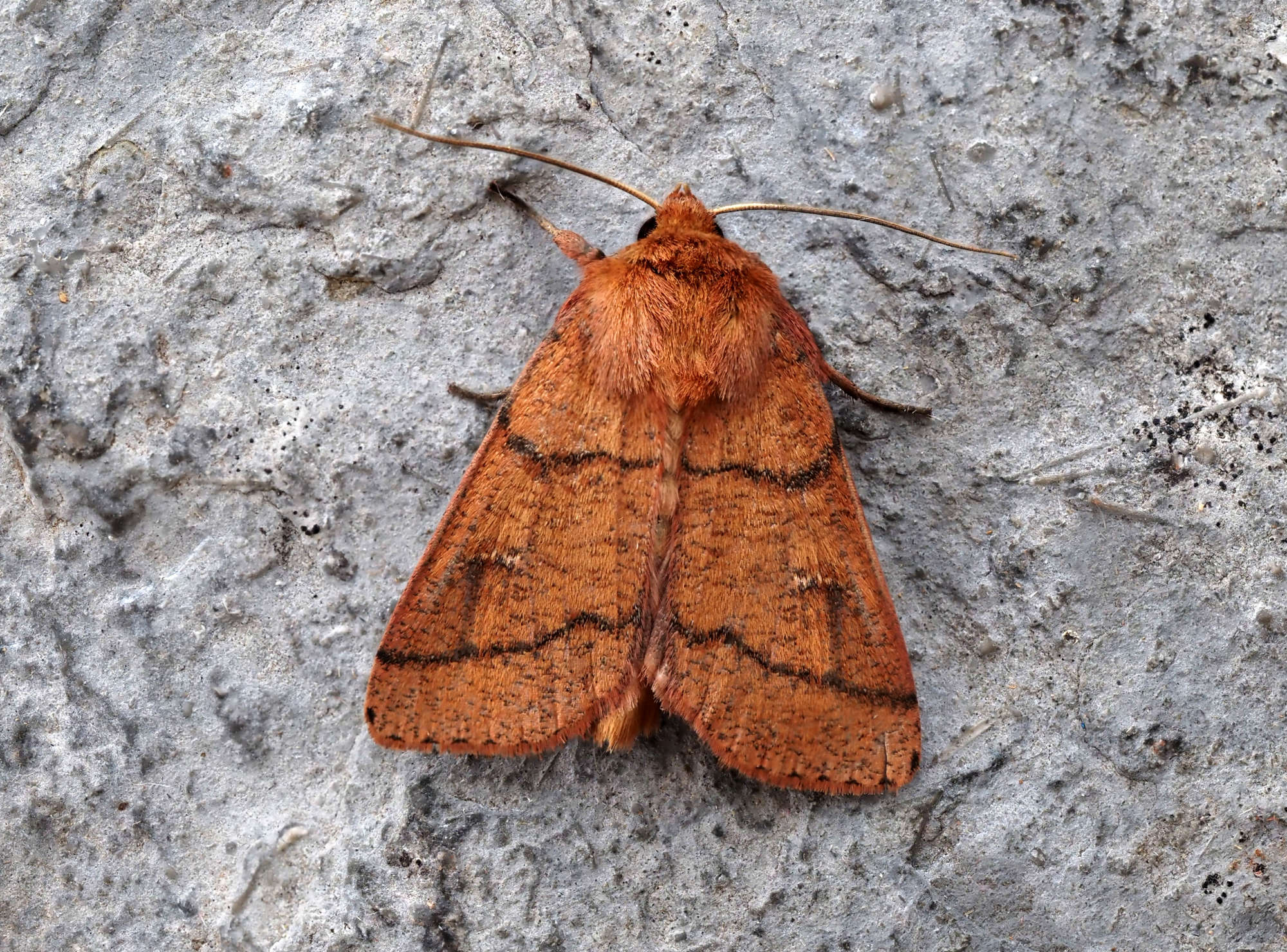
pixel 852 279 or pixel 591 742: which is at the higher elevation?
pixel 852 279

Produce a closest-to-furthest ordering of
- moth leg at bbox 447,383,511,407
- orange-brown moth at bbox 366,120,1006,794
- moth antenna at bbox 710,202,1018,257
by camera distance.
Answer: orange-brown moth at bbox 366,120,1006,794 → moth antenna at bbox 710,202,1018,257 → moth leg at bbox 447,383,511,407

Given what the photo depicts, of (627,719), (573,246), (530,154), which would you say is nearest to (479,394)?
(573,246)

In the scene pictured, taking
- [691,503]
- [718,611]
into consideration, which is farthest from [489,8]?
[718,611]

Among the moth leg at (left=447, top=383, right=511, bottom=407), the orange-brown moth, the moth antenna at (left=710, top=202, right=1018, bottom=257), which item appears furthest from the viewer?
the moth leg at (left=447, top=383, right=511, bottom=407)

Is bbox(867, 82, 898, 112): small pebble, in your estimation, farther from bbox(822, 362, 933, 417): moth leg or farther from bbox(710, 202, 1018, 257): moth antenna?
bbox(822, 362, 933, 417): moth leg

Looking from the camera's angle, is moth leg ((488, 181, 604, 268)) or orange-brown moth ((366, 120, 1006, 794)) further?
moth leg ((488, 181, 604, 268))

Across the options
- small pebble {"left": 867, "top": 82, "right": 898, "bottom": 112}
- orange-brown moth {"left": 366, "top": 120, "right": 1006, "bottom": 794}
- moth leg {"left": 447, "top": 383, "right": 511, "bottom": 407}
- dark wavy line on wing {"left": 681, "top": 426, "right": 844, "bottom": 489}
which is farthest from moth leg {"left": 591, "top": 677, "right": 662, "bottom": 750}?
small pebble {"left": 867, "top": 82, "right": 898, "bottom": 112}

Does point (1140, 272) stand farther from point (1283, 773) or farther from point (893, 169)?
point (1283, 773)
